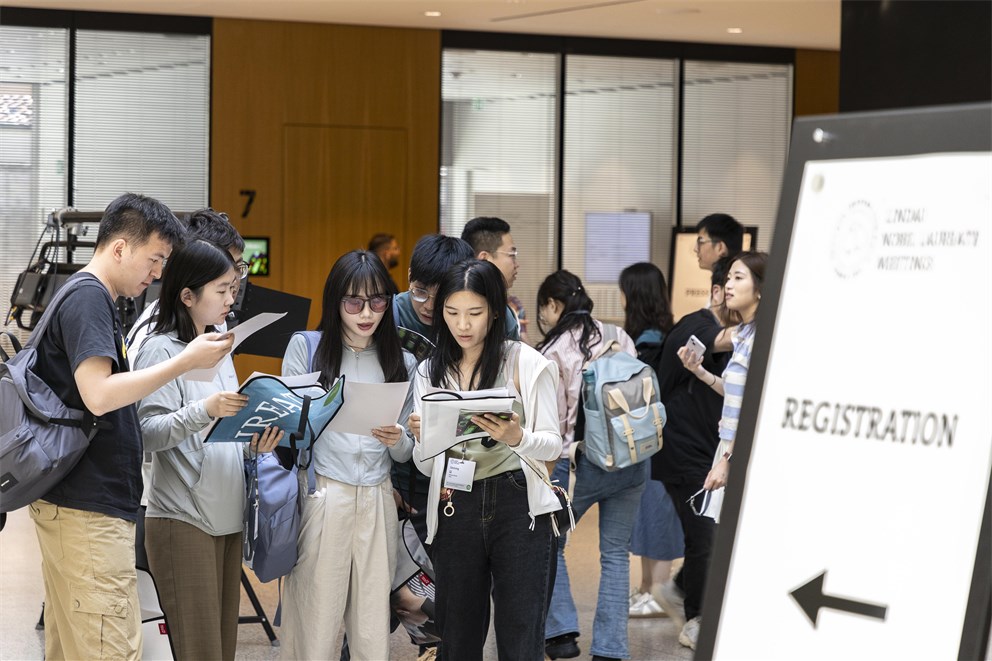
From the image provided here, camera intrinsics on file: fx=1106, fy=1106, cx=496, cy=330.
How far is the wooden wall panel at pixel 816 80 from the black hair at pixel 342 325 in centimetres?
854

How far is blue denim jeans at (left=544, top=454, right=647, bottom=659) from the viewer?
444 centimetres

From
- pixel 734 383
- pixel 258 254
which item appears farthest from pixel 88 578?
pixel 258 254

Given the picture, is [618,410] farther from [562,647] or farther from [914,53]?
[914,53]

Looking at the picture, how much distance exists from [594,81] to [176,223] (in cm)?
822

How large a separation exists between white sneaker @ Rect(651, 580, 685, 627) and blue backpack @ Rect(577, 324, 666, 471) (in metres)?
0.93

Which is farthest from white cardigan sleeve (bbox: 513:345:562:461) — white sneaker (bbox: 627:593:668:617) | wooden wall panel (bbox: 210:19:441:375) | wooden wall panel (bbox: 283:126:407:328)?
wooden wall panel (bbox: 283:126:407:328)

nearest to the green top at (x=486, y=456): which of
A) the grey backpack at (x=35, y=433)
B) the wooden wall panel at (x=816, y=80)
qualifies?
the grey backpack at (x=35, y=433)

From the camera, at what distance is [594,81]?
10.7 metres

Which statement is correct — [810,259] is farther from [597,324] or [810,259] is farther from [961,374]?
[597,324]

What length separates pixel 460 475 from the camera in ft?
10.4

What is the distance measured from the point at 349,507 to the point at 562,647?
1.64 metres

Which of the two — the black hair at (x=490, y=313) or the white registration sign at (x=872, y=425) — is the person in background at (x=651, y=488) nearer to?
the black hair at (x=490, y=313)

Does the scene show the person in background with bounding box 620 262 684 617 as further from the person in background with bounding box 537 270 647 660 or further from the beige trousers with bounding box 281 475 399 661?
the beige trousers with bounding box 281 475 399 661

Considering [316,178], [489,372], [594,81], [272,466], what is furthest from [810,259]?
[594,81]
